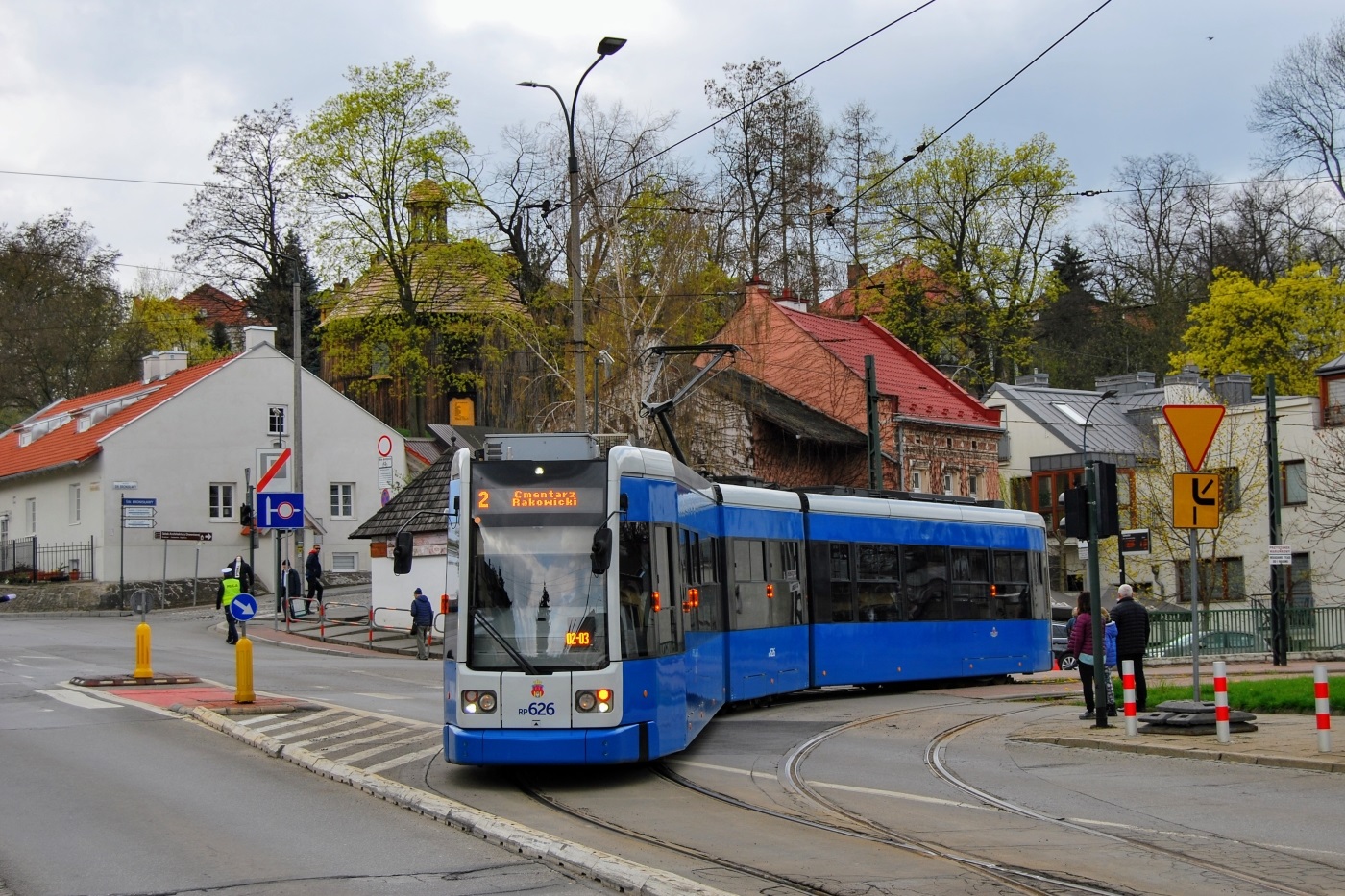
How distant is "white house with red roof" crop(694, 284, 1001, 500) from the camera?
4747cm

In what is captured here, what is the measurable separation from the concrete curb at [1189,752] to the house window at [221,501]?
4151cm

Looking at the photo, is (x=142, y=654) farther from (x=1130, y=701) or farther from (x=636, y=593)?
(x=1130, y=701)

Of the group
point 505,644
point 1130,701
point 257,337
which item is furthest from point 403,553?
point 257,337

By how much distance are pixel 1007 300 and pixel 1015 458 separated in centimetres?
673

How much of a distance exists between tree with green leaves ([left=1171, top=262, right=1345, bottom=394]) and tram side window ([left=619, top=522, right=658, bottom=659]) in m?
51.2

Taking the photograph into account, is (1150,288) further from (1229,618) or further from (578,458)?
(578,458)

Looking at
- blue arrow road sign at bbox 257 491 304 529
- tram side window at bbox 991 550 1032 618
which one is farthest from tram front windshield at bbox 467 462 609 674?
tram side window at bbox 991 550 1032 618

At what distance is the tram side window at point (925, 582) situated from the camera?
24.4 metres

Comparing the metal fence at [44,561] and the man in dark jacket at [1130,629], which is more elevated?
the metal fence at [44,561]

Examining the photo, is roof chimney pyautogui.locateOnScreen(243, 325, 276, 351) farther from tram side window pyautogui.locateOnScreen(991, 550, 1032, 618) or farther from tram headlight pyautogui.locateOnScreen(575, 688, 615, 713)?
tram headlight pyautogui.locateOnScreen(575, 688, 615, 713)

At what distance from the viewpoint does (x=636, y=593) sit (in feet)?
44.3

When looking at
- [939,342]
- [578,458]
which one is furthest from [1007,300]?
[578,458]

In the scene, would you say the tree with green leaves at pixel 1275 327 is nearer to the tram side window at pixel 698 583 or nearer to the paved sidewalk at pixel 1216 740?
the paved sidewalk at pixel 1216 740

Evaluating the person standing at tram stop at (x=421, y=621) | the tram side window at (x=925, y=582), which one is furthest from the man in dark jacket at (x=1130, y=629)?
the person standing at tram stop at (x=421, y=621)
